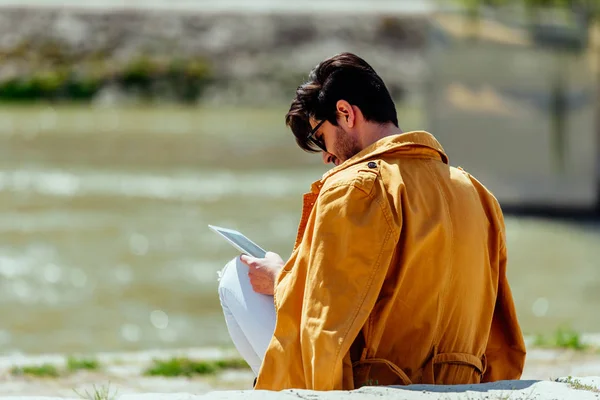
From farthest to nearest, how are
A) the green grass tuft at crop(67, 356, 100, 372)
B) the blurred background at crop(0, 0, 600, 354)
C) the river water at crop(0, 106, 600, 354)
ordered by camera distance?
the blurred background at crop(0, 0, 600, 354) < the river water at crop(0, 106, 600, 354) < the green grass tuft at crop(67, 356, 100, 372)

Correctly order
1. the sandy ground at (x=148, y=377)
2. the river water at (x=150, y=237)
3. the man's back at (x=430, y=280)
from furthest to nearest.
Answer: the river water at (x=150, y=237)
the sandy ground at (x=148, y=377)
the man's back at (x=430, y=280)

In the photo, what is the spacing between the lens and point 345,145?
10.8 feet

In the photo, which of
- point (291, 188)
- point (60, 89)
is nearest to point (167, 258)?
point (291, 188)

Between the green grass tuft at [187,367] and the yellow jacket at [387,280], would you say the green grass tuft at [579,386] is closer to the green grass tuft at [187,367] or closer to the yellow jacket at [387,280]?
the yellow jacket at [387,280]

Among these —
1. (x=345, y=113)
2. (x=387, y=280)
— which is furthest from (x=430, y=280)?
(x=345, y=113)

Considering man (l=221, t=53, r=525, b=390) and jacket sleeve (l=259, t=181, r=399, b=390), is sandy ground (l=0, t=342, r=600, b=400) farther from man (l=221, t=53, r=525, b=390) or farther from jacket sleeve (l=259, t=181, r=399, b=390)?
jacket sleeve (l=259, t=181, r=399, b=390)

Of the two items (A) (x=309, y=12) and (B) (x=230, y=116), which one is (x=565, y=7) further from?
(A) (x=309, y=12)

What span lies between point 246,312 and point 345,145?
2.09ft

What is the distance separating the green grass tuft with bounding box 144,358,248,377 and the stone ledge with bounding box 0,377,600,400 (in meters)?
2.29

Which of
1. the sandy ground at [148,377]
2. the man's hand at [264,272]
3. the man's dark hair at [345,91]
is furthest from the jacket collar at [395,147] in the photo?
the sandy ground at [148,377]

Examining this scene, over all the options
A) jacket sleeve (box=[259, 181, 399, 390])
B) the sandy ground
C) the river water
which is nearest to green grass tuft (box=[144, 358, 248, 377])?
the sandy ground

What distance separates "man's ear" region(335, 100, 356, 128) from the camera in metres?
3.22

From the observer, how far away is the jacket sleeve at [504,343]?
11.5ft

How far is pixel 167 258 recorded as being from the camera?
9.57m
